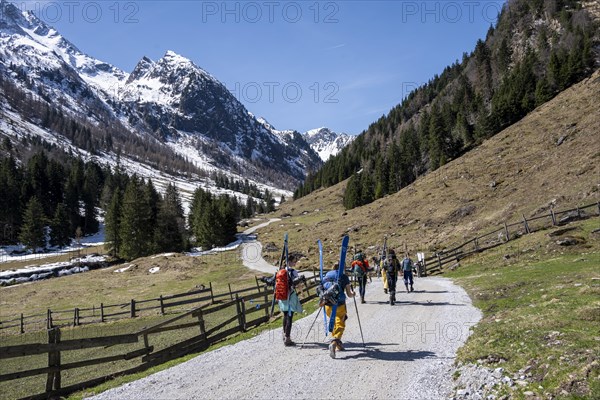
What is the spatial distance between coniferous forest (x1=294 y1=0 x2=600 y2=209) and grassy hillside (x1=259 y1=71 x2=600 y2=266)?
828 centimetres

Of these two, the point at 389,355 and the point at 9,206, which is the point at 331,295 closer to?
the point at 389,355

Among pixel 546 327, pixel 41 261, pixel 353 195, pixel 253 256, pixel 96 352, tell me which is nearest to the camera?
pixel 546 327

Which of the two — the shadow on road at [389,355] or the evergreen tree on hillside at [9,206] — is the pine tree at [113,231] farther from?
the shadow on road at [389,355]

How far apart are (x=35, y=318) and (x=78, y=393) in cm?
3242

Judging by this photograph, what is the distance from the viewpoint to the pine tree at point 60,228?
311ft

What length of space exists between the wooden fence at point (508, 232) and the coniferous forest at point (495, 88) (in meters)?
53.1

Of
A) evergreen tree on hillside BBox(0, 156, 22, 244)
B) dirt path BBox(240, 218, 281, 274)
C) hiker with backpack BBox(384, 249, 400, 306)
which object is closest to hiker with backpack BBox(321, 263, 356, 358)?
hiker with backpack BBox(384, 249, 400, 306)

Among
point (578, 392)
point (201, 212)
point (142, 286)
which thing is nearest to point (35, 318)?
point (142, 286)

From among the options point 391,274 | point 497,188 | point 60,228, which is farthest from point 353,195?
point 391,274

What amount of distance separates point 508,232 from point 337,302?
30914mm

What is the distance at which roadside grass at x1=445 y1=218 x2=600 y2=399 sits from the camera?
22.8 ft

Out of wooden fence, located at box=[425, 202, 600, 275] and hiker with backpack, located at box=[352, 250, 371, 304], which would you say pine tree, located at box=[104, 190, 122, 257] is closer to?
wooden fence, located at box=[425, 202, 600, 275]

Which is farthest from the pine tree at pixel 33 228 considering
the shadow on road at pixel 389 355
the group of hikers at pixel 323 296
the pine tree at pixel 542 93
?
the pine tree at pixel 542 93

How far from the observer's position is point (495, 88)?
11281cm
